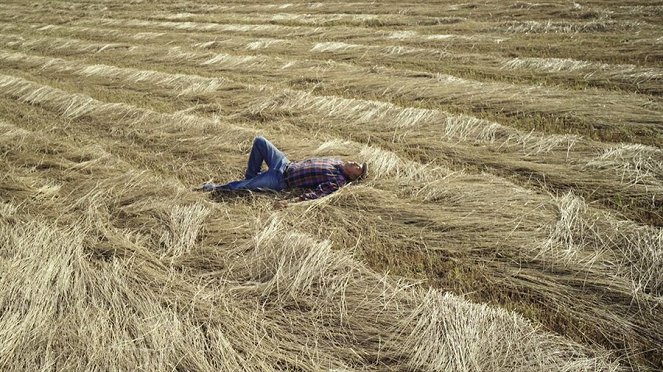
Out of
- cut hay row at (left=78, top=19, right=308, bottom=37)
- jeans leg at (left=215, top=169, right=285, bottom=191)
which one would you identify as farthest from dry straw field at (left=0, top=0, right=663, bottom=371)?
cut hay row at (left=78, top=19, right=308, bottom=37)

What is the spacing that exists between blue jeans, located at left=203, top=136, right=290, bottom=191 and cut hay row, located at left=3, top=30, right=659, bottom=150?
2.76 m

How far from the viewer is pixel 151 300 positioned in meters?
→ 2.46

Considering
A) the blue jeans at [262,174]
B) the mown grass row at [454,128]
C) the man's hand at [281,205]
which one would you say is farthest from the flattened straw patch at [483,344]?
the blue jeans at [262,174]

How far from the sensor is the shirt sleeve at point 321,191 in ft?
11.0

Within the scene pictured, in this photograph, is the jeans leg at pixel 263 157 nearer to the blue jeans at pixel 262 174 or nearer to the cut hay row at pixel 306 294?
the blue jeans at pixel 262 174

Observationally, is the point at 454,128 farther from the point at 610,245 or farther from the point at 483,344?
the point at 483,344

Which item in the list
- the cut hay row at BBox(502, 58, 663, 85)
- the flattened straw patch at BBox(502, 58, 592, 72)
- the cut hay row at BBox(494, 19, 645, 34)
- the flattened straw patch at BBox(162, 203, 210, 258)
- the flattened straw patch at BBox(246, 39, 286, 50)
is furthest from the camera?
the flattened straw patch at BBox(246, 39, 286, 50)

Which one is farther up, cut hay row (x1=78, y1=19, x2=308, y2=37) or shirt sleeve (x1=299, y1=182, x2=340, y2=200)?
cut hay row (x1=78, y1=19, x2=308, y2=37)

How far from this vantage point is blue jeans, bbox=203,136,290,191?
11.8ft

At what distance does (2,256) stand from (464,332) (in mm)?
3289

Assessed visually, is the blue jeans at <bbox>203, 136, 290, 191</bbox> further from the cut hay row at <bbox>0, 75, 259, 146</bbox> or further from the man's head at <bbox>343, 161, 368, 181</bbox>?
the cut hay row at <bbox>0, 75, 259, 146</bbox>

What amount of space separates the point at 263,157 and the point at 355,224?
122 cm

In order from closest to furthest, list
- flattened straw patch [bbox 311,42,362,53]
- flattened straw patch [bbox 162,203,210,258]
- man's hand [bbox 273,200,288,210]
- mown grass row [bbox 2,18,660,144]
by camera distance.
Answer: flattened straw patch [bbox 162,203,210,258]
man's hand [bbox 273,200,288,210]
mown grass row [bbox 2,18,660,144]
flattened straw patch [bbox 311,42,362,53]

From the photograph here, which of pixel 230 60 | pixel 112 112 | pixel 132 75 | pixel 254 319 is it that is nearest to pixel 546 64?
pixel 230 60
